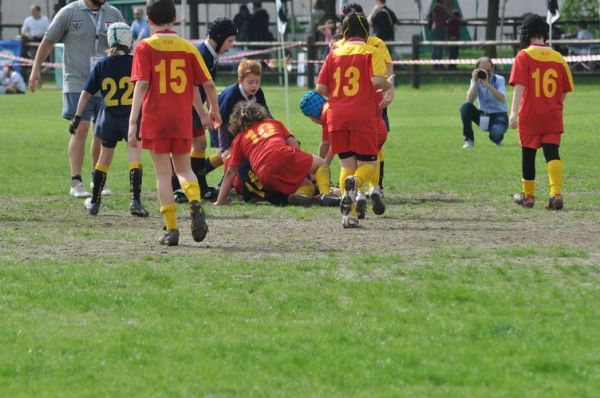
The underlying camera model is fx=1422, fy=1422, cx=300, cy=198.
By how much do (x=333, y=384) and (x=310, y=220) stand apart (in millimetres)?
5874

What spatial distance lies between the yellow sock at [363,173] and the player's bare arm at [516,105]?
1603 millimetres

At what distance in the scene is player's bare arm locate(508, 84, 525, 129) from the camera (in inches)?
501

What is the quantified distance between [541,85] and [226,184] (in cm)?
308

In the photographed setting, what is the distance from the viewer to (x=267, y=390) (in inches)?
241

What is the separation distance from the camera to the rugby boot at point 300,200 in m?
13.2

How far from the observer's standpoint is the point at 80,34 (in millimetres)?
14242

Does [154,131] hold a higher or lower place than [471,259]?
higher

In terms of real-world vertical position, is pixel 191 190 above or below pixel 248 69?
below

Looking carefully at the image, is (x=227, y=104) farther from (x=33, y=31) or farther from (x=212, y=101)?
(x=33, y=31)

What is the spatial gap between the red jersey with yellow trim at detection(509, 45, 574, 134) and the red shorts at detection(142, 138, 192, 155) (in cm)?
366

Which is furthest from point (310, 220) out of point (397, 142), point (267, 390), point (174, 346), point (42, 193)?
point (397, 142)

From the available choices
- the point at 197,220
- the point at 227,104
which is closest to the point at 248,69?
the point at 227,104

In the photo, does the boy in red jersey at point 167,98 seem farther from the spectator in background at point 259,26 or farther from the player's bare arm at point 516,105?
the spectator in background at point 259,26

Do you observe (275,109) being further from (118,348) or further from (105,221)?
(118,348)
